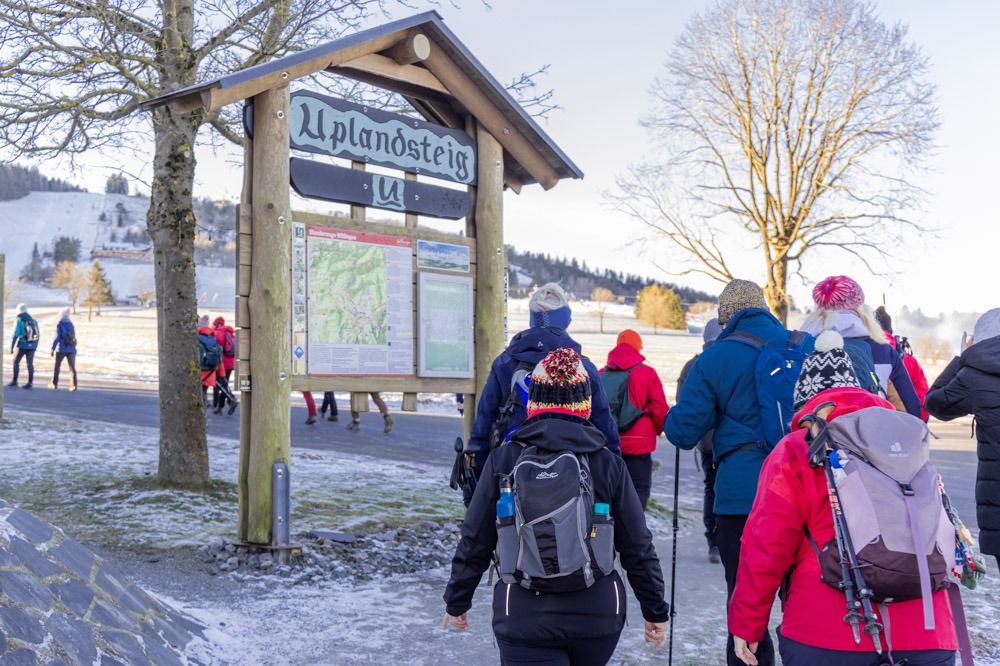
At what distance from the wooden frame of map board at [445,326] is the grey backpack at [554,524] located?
177 inches

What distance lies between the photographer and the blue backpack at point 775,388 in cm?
399

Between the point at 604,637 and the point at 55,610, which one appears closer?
the point at 604,637

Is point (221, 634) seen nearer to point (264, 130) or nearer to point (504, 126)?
point (264, 130)

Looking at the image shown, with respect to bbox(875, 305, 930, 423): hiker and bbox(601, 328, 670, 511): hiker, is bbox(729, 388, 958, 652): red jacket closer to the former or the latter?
bbox(601, 328, 670, 511): hiker

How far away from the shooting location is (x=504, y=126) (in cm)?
814

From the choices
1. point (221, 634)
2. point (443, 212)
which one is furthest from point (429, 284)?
point (221, 634)

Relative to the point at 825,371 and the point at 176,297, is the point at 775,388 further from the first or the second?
the point at 176,297

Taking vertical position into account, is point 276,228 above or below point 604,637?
above

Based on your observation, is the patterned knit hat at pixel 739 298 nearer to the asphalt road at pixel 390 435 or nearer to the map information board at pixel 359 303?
the map information board at pixel 359 303

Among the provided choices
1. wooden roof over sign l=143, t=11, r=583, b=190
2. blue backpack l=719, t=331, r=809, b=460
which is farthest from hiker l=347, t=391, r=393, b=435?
blue backpack l=719, t=331, r=809, b=460

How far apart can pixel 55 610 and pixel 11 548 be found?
1.11 ft

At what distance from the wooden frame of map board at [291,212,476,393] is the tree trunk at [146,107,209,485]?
2.41m

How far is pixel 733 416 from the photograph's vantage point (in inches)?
164

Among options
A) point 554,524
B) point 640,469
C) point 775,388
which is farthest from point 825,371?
point 640,469
